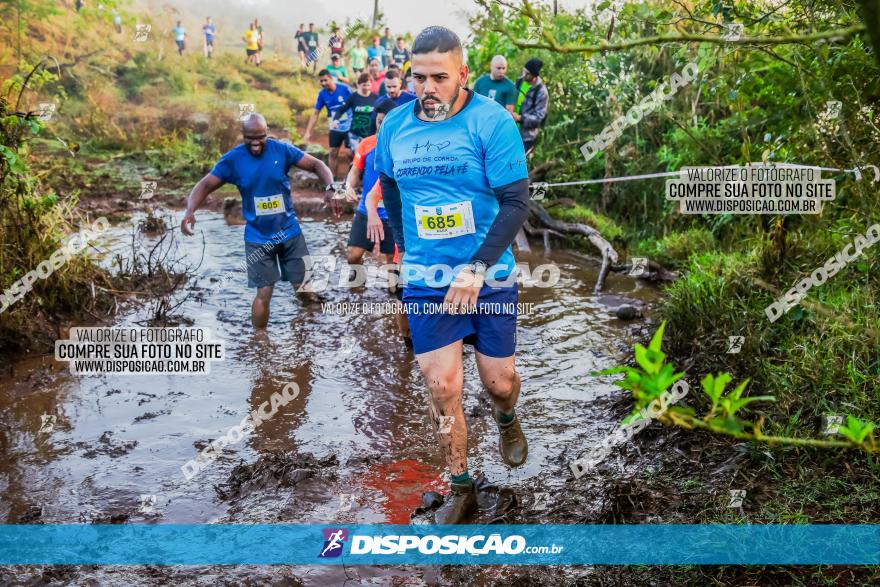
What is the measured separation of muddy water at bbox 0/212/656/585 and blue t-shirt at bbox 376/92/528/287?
4.52ft

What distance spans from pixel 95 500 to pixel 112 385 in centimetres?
181

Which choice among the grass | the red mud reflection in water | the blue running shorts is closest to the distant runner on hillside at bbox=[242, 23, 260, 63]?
the grass

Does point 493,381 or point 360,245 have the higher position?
point 360,245

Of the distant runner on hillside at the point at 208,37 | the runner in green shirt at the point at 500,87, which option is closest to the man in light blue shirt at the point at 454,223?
the runner in green shirt at the point at 500,87

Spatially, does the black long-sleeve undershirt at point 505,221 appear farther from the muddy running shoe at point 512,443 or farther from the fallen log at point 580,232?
the fallen log at point 580,232

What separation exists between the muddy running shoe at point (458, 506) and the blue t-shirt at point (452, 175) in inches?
42.0

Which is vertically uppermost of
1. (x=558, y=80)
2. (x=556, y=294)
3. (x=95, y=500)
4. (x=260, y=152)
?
(x=558, y=80)

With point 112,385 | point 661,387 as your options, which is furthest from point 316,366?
point 661,387

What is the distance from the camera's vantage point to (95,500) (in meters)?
4.23

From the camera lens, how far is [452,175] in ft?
11.8

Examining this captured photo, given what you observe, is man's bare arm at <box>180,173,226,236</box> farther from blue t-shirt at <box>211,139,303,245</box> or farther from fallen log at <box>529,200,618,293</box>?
fallen log at <box>529,200,618,293</box>

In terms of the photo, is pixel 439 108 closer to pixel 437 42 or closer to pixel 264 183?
pixel 437 42

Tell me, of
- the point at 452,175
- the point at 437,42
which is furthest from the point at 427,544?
the point at 437,42

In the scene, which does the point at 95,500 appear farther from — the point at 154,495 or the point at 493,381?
the point at 493,381
